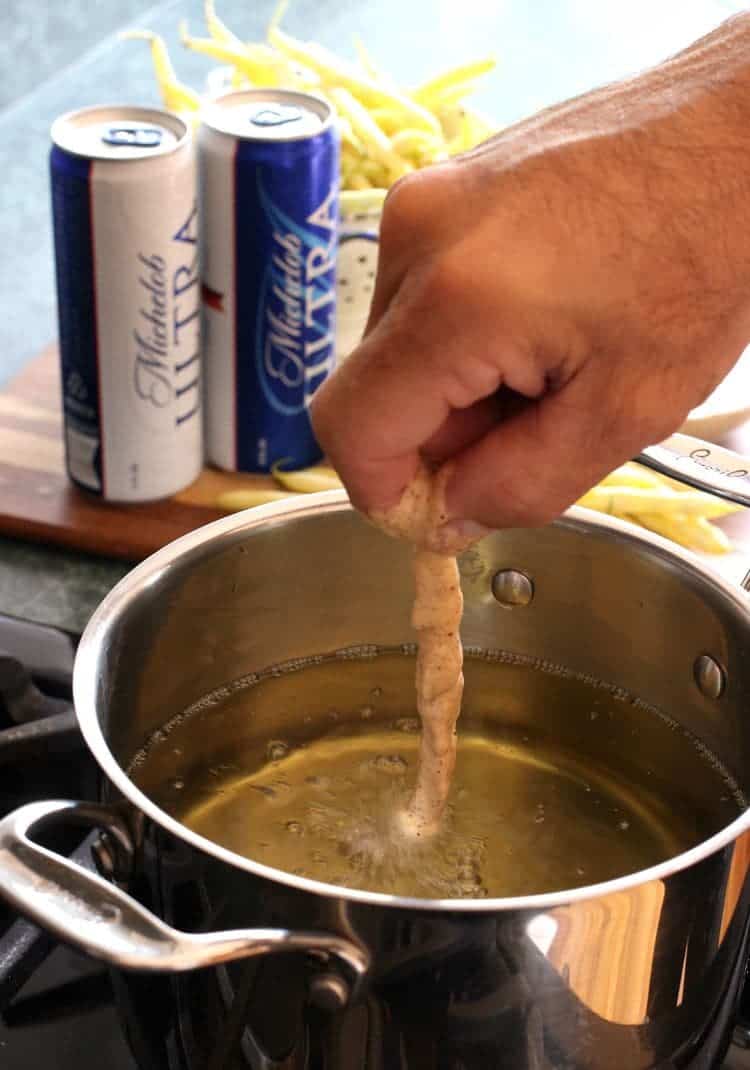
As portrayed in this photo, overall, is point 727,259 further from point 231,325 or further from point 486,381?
point 231,325

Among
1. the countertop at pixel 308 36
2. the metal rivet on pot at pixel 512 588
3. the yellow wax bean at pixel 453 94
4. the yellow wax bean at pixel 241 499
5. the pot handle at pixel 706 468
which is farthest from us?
the countertop at pixel 308 36

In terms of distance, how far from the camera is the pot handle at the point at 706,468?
2.35ft

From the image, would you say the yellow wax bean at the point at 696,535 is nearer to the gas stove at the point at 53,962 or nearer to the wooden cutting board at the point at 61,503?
the wooden cutting board at the point at 61,503

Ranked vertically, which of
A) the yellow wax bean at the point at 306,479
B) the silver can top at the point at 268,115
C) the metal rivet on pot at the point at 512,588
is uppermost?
the silver can top at the point at 268,115

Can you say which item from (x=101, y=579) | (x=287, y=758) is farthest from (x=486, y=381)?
(x=101, y=579)

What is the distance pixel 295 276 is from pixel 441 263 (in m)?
0.57

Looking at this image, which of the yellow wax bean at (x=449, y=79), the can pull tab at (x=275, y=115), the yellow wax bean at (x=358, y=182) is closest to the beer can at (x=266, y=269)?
the can pull tab at (x=275, y=115)

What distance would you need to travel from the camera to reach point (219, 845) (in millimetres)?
Answer: 670

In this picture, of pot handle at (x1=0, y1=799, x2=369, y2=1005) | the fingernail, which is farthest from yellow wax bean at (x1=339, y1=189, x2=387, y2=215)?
pot handle at (x1=0, y1=799, x2=369, y2=1005)

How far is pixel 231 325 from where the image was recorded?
1080mm

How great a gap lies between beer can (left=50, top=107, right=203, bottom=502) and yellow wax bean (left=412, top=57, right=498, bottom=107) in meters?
0.35

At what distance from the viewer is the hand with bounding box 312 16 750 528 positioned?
500 mm

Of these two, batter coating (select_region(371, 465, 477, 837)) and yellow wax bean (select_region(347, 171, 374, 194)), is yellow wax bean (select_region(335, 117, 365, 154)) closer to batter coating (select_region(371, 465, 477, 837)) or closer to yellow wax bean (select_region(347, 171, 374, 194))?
yellow wax bean (select_region(347, 171, 374, 194))

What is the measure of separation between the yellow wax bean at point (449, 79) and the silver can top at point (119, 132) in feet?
1.14
